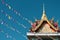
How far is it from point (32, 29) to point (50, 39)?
230cm

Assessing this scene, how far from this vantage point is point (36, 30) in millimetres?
33812

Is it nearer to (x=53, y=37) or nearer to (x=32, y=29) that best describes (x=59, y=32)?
(x=53, y=37)

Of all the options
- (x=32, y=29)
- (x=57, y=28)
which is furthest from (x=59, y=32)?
(x=32, y=29)

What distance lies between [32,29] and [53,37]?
2.48m

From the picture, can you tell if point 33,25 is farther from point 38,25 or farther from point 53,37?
point 53,37

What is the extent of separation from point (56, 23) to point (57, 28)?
0.73 metres

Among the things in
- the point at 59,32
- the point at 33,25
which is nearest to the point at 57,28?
the point at 59,32

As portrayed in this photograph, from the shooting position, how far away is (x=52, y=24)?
34188 mm

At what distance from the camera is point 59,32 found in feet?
109

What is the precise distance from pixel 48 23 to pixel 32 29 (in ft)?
6.62

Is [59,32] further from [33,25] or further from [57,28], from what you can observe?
[33,25]

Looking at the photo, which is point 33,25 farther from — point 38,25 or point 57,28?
point 57,28

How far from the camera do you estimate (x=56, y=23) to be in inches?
1344

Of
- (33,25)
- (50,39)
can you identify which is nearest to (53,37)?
(50,39)
